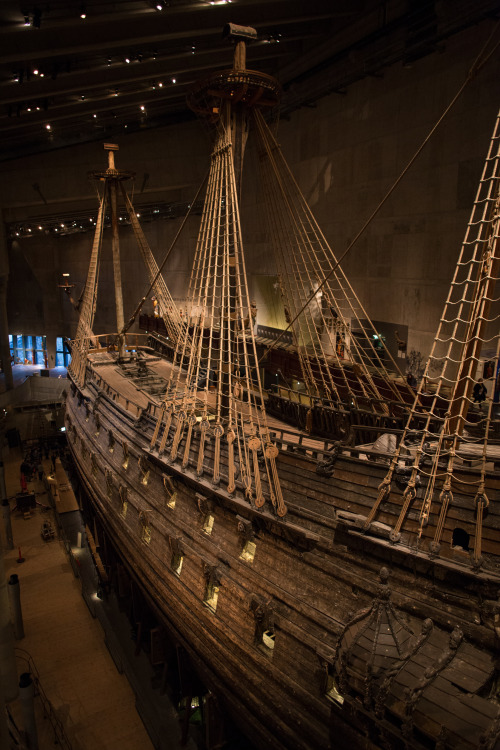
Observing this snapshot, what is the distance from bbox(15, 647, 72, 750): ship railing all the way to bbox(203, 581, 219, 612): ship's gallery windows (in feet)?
10.4

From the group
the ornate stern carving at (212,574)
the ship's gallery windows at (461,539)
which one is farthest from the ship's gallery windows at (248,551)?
the ship's gallery windows at (461,539)

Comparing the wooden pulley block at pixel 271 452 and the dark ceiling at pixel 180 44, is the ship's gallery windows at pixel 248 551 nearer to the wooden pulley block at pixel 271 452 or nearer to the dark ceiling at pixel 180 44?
the wooden pulley block at pixel 271 452

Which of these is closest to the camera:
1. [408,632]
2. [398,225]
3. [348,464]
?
[408,632]

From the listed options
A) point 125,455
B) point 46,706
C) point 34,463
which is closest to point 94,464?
point 125,455

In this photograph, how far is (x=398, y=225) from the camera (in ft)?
39.3

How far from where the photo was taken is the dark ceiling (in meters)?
10.8

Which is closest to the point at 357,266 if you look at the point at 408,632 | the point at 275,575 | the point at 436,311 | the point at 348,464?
the point at 436,311

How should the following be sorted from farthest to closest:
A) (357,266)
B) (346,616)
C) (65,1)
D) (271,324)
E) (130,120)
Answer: (130,120), (271,324), (357,266), (65,1), (346,616)

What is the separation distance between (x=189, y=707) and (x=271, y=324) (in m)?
13.0

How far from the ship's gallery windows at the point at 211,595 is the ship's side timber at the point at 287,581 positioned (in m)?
0.05

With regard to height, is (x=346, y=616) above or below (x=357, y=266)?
below

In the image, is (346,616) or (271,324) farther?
(271,324)

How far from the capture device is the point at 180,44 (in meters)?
13.9

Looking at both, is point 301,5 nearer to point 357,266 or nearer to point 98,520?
point 357,266
